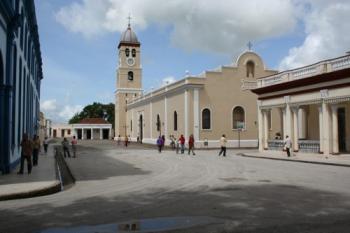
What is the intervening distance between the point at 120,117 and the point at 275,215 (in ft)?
240

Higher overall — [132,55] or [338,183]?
[132,55]

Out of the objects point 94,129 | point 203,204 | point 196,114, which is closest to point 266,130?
point 196,114

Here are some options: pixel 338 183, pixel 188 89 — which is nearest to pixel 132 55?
pixel 188 89

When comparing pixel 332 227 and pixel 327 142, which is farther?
pixel 327 142

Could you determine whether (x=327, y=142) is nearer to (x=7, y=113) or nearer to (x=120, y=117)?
(x=7, y=113)

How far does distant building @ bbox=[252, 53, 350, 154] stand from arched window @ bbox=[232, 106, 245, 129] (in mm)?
13964

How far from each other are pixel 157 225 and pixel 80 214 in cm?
195

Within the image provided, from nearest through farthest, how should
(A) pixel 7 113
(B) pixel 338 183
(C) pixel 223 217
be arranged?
(C) pixel 223 217
(B) pixel 338 183
(A) pixel 7 113

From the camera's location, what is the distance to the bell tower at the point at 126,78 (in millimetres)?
81125

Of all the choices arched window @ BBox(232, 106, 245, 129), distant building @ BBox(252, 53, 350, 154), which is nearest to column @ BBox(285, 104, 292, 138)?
distant building @ BBox(252, 53, 350, 154)

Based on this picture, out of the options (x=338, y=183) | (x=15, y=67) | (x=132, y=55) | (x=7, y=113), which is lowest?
(x=338, y=183)

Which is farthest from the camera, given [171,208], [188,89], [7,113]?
[188,89]

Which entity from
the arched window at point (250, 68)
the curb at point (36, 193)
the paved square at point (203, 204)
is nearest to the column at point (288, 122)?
the paved square at point (203, 204)

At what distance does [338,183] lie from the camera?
1420 centimetres
